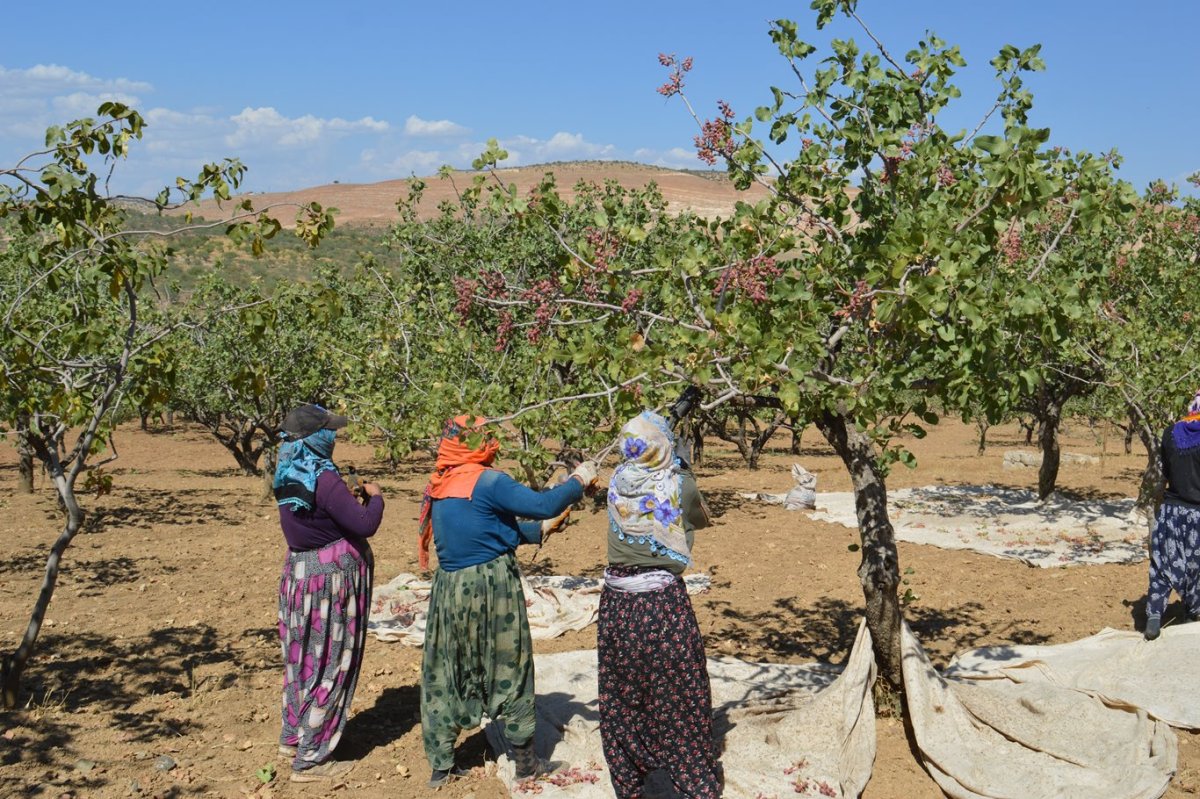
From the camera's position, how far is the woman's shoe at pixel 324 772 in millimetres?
5211

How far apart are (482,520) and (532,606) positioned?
3655 millimetres

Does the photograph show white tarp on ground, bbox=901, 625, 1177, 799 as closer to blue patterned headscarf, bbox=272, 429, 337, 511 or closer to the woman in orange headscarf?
the woman in orange headscarf

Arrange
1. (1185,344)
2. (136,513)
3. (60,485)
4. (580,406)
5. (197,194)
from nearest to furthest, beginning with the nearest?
(197,194) < (60,485) < (580,406) < (1185,344) < (136,513)

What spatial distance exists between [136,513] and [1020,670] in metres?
12.9

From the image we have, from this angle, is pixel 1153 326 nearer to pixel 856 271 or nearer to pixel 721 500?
pixel 721 500

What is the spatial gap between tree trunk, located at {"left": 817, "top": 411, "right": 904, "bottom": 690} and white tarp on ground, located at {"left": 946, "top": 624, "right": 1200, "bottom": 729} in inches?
34.4

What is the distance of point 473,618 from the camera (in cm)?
504

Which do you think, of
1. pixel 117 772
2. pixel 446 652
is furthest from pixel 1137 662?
pixel 117 772

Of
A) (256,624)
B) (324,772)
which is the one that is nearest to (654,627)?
(324,772)

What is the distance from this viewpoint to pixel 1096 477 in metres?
18.7

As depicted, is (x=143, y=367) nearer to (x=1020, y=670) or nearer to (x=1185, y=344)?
(x=1020, y=670)

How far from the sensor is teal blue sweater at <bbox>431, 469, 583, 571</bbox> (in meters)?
4.95

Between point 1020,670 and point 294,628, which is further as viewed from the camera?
point 1020,670

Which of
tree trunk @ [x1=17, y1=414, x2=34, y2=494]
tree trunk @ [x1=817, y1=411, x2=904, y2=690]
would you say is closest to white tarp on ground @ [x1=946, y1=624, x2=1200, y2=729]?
tree trunk @ [x1=817, y1=411, x2=904, y2=690]
